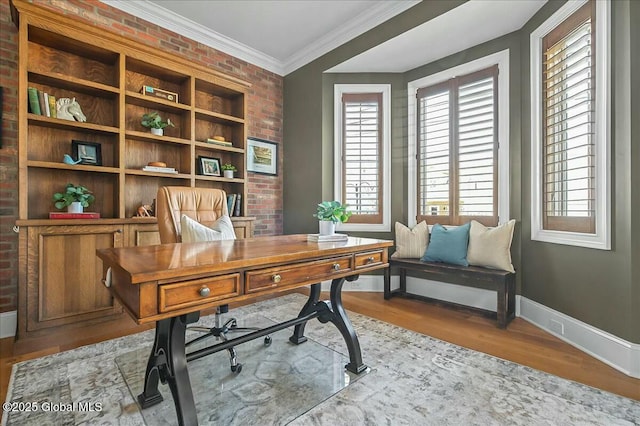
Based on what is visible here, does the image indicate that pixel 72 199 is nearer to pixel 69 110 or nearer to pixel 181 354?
pixel 69 110

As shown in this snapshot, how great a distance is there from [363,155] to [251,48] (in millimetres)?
1956

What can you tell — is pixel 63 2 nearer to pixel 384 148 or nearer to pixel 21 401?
pixel 21 401

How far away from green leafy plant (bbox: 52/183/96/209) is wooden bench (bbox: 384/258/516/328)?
2.93 m

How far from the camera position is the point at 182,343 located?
4.41 ft

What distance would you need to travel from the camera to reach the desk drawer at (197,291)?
43.1 inches

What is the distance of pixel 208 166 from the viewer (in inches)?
141

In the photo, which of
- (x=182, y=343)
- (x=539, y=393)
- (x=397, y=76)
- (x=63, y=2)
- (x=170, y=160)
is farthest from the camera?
(x=397, y=76)

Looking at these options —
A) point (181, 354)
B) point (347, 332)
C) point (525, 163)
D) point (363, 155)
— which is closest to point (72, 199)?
point (181, 354)

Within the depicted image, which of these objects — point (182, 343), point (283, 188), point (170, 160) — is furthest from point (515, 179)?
point (170, 160)

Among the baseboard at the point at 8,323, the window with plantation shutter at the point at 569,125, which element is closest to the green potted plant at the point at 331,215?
the window with plantation shutter at the point at 569,125

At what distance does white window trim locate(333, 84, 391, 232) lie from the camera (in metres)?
3.88

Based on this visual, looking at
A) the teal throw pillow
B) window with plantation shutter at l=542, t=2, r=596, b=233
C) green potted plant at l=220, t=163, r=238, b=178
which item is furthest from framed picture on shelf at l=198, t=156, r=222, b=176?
window with plantation shutter at l=542, t=2, r=596, b=233

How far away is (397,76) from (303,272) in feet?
10.6

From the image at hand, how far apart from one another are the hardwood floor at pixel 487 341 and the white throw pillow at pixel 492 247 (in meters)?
0.51
